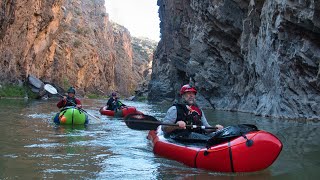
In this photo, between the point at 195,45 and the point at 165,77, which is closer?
the point at 195,45

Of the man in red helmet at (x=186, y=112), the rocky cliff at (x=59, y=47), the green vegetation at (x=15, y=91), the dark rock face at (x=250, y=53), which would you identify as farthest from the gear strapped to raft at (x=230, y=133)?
the green vegetation at (x=15, y=91)

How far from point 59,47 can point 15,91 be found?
2227 centimetres

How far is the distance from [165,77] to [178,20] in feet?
36.3

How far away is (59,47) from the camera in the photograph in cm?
5519

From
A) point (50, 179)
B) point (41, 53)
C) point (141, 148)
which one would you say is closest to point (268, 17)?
point (141, 148)

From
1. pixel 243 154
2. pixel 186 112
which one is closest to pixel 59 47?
pixel 186 112

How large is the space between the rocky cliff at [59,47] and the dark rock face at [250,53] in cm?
1328

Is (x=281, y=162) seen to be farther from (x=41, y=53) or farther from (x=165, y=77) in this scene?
(x=165, y=77)

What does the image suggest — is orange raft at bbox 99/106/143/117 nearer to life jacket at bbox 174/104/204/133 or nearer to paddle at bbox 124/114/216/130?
paddle at bbox 124/114/216/130

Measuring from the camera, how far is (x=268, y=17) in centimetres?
1947

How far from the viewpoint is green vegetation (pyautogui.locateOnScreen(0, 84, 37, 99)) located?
3250 cm

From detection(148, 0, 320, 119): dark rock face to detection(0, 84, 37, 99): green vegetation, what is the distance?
14215 mm

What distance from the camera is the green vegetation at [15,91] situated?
32500 mm

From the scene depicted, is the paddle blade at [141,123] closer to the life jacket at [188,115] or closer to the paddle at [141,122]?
the paddle at [141,122]
